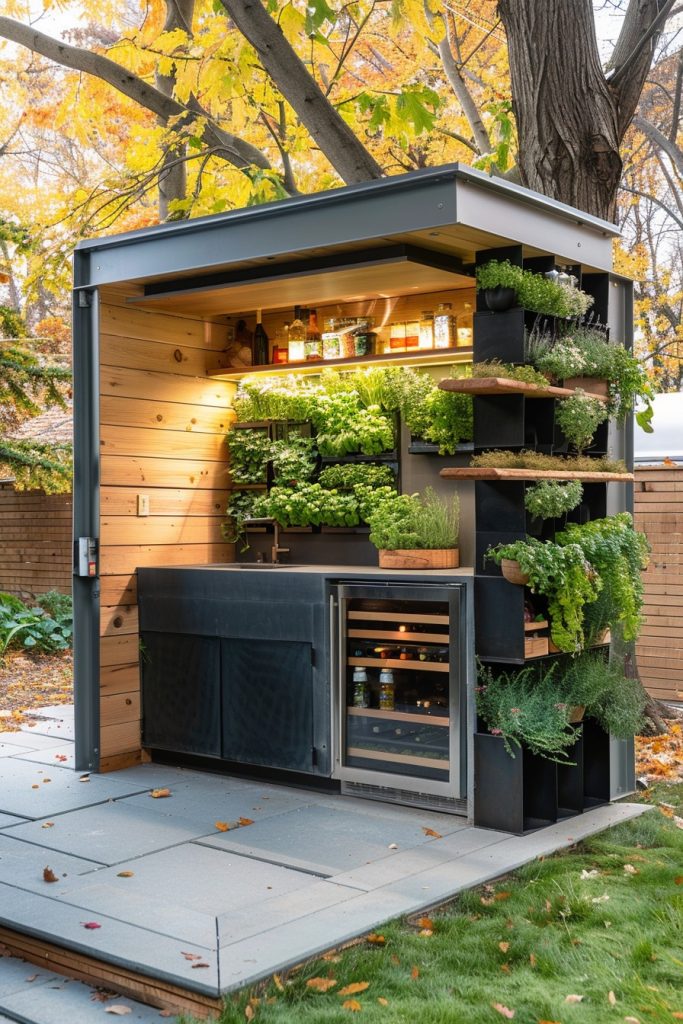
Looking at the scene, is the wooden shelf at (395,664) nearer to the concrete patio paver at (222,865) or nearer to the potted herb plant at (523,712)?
the potted herb plant at (523,712)

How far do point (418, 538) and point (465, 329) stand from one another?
120 cm

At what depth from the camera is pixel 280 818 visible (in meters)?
5.42

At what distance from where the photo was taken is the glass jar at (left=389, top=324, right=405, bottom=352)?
6.43 m

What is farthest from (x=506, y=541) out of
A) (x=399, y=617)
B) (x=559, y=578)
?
(x=399, y=617)

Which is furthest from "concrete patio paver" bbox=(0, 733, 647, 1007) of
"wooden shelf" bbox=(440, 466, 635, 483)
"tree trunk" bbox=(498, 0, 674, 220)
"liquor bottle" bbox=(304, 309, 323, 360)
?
"tree trunk" bbox=(498, 0, 674, 220)

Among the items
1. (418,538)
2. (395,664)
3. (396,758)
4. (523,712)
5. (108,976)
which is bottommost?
(108,976)

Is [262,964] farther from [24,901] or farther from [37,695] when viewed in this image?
[37,695]

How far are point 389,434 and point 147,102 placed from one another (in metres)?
3.68

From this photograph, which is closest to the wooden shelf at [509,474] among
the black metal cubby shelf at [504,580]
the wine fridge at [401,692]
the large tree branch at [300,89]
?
the black metal cubby shelf at [504,580]

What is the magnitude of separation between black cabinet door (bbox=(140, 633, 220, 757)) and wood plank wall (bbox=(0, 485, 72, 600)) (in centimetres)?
580

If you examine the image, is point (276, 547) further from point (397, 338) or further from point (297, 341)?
point (397, 338)

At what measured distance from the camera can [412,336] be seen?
253 inches

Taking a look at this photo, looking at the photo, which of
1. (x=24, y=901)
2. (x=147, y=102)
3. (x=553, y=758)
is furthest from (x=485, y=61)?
(x=24, y=901)

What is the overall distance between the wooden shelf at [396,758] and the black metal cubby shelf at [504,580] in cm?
23
